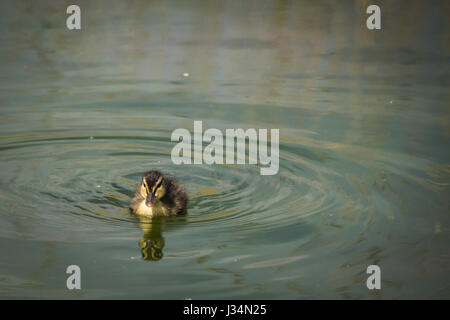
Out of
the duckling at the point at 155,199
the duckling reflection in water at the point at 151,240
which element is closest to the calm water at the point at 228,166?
the duckling reflection in water at the point at 151,240

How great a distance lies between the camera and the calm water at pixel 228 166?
19.1 ft

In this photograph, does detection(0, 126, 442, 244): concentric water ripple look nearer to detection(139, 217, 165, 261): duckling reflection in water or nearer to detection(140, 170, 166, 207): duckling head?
detection(139, 217, 165, 261): duckling reflection in water

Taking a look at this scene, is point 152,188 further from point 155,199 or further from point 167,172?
point 167,172

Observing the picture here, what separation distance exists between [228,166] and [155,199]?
1637 mm

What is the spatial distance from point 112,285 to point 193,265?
69 cm

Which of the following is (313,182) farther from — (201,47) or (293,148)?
(201,47)

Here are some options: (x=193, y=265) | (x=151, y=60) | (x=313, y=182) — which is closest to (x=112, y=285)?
(x=193, y=265)

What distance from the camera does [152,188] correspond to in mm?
6719

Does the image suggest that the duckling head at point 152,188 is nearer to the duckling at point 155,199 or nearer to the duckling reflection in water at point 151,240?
the duckling at point 155,199

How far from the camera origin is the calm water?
229 inches

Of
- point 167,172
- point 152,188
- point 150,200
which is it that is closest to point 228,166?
point 167,172

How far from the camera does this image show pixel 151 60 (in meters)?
12.5

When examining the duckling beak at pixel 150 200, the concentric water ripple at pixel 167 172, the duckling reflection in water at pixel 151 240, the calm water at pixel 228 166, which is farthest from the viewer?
the concentric water ripple at pixel 167 172
